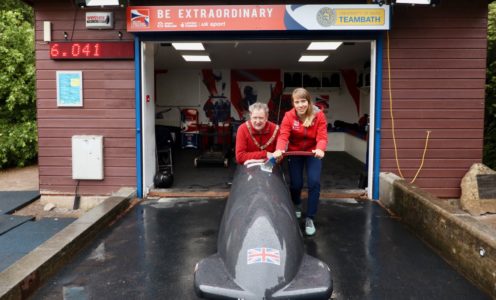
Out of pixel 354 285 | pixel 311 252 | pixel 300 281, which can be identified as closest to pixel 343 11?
pixel 311 252

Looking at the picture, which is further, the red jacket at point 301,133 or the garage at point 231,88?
Answer: the garage at point 231,88

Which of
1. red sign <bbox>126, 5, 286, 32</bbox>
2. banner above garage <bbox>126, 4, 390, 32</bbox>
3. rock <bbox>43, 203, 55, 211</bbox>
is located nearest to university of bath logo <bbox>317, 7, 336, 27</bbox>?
banner above garage <bbox>126, 4, 390, 32</bbox>

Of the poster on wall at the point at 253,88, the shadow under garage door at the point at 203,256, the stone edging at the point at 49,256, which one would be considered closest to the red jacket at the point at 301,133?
the shadow under garage door at the point at 203,256

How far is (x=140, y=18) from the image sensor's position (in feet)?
17.7

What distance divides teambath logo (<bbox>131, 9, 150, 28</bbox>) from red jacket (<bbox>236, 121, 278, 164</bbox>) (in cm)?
227

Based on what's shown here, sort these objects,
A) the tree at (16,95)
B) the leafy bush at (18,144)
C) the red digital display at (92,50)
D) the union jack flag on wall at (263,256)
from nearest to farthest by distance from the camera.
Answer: the union jack flag on wall at (263,256) → the red digital display at (92,50) → the leafy bush at (18,144) → the tree at (16,95)

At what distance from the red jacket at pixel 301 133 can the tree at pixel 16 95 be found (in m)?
8.01

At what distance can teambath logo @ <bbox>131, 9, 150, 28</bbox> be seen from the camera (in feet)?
17.7

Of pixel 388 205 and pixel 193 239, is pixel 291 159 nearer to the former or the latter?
pixel 193 239

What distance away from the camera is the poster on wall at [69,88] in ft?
19.4

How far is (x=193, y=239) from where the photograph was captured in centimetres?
413

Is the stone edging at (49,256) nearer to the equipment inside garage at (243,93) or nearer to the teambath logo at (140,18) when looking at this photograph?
the teambath logo at (140,18)

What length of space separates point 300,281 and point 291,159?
6.65 feet

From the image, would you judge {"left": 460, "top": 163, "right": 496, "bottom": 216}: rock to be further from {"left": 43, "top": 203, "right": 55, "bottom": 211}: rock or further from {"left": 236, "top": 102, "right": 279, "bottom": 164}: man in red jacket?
{"left": 43, "top": 203, "right": 55, "bottom": 211}: rock
